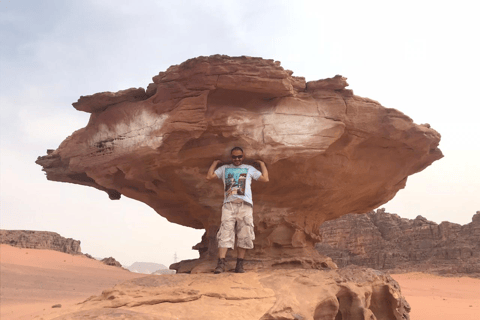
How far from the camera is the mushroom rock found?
5.68 meters

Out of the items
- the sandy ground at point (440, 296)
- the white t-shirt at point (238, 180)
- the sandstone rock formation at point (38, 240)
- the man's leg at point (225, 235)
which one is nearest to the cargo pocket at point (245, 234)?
the man's leg at point (225, 235)

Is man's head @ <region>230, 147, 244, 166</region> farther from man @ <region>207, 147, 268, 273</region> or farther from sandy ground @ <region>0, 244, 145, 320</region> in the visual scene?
sandy ground @ <region>0, 244, 145, 320</region>

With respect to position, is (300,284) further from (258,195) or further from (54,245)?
(54,245)

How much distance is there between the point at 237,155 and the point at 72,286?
15344 millimetres

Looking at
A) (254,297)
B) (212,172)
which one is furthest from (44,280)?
(254,297)

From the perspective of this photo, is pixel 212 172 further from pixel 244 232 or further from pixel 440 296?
pixel 440 296

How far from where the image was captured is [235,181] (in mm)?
5512

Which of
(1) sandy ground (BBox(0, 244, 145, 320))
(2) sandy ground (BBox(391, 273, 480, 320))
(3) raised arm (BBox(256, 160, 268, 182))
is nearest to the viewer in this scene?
(3) raised arm (BBox(256, 160, 268, 182))

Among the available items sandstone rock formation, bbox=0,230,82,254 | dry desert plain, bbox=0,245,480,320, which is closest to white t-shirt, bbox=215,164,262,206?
dry desert plain, bbox=0,245,480,320

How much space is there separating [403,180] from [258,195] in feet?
11.4

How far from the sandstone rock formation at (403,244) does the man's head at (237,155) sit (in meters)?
29.5

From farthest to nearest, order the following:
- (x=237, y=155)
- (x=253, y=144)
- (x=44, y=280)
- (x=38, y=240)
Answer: (x=38, y=240), (x=44, y=280), (x=253, y=144), (x=237, y=155)

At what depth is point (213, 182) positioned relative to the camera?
655cm

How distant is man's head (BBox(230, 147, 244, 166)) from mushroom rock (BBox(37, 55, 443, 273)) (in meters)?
0.30
